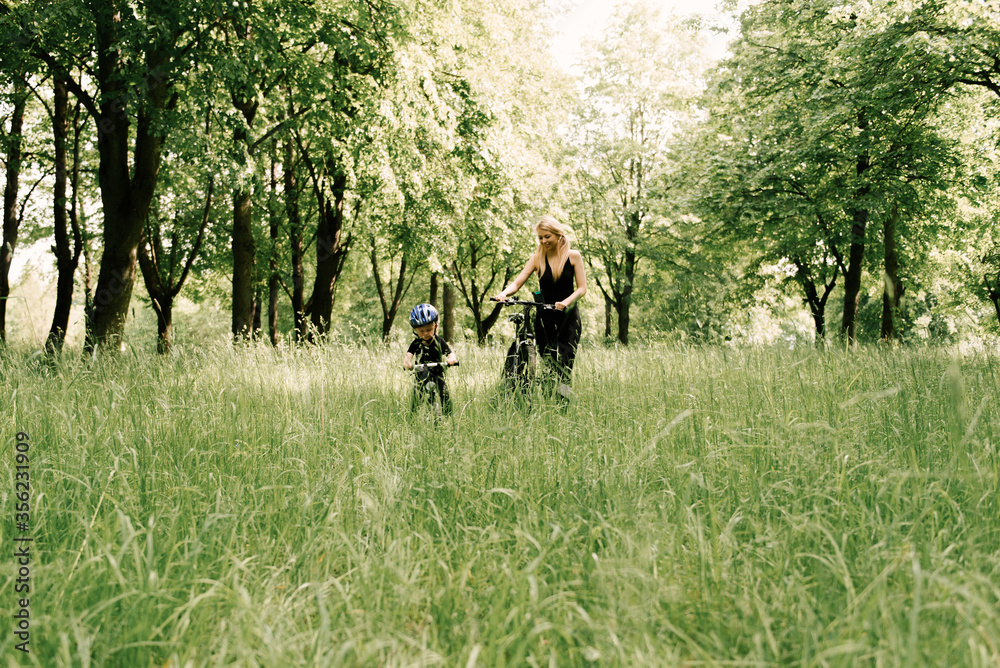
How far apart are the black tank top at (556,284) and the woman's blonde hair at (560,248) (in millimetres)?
40

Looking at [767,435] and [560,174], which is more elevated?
[560,174]

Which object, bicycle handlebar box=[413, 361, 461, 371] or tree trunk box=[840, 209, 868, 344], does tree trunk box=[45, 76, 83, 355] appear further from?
tree trunk box=[840, 209, 868, 344]

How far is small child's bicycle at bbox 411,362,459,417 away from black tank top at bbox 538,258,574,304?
1.66m

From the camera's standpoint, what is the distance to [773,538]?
2275mm

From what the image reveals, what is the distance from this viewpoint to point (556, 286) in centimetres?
583

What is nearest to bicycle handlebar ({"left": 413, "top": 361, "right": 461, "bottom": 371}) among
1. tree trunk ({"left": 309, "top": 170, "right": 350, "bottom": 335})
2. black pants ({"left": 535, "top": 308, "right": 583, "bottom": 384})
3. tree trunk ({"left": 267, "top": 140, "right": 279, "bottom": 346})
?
black pants ({"left": 535, "top": 308, "right": 583, "bottom": 384})

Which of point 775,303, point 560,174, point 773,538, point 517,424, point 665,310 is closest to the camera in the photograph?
point 773,538

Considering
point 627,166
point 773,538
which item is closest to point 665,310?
point 627,166

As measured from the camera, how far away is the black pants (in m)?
5.60

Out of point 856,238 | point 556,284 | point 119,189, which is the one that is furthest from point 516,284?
point 856,238

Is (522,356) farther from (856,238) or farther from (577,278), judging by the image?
(856,238)

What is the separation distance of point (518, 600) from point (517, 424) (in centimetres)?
200

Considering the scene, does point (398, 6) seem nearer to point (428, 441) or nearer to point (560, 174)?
point (428, 441)

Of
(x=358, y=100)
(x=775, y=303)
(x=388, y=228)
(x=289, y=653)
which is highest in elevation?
(x=358, y=100)
